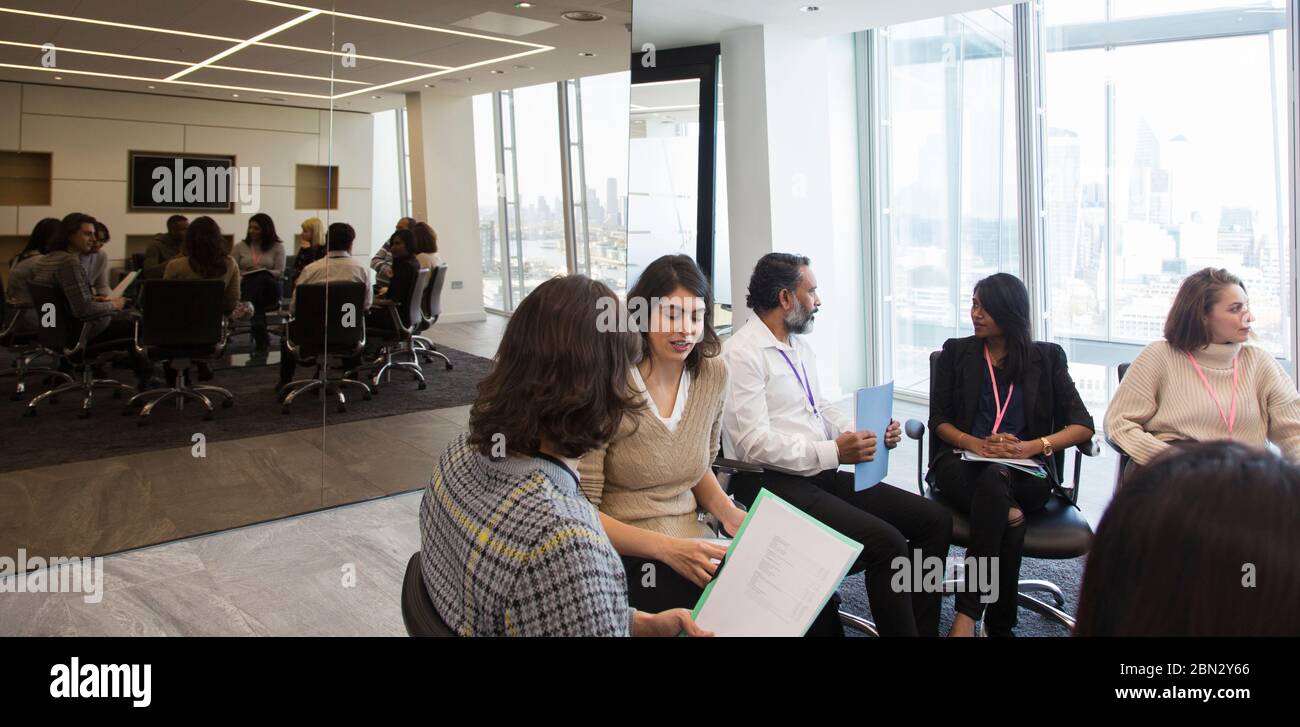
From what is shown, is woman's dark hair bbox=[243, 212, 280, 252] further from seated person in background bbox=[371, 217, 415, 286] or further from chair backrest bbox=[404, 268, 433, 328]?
chair backrest bbox=[404, 268, 433, 328]

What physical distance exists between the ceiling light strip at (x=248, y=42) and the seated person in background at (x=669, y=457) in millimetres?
2559

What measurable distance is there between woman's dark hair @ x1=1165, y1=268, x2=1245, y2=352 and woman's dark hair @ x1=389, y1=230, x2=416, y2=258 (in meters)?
3.50

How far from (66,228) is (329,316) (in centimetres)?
118

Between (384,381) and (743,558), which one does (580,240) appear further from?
(743,558)

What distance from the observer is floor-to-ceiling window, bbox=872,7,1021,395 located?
6512 millimetres

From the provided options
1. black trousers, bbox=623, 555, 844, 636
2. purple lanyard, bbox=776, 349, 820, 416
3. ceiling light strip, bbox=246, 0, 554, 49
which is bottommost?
black trousers, bbox=623, 555, 844, 636

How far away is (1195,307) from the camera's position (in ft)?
10.7

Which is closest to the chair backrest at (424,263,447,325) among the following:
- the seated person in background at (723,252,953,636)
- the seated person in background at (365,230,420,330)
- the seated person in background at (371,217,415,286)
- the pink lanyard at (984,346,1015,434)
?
the seated person in background at (365,230,420,330)

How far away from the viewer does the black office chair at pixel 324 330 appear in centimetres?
452

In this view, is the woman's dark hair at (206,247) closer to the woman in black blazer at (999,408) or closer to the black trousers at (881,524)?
the black trousers at (881,524)

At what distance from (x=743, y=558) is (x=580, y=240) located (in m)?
3.91

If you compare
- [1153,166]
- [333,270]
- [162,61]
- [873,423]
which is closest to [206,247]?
[333,270]

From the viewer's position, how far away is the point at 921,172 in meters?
7.16

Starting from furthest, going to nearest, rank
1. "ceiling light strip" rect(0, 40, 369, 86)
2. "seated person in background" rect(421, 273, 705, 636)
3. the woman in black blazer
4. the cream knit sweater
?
"ceiling light strip" rect(0, 40, 369, 86) < the woman in black blazer < the cream knit sweater < "seated person in background" rect(421, 273, 705, 636)
